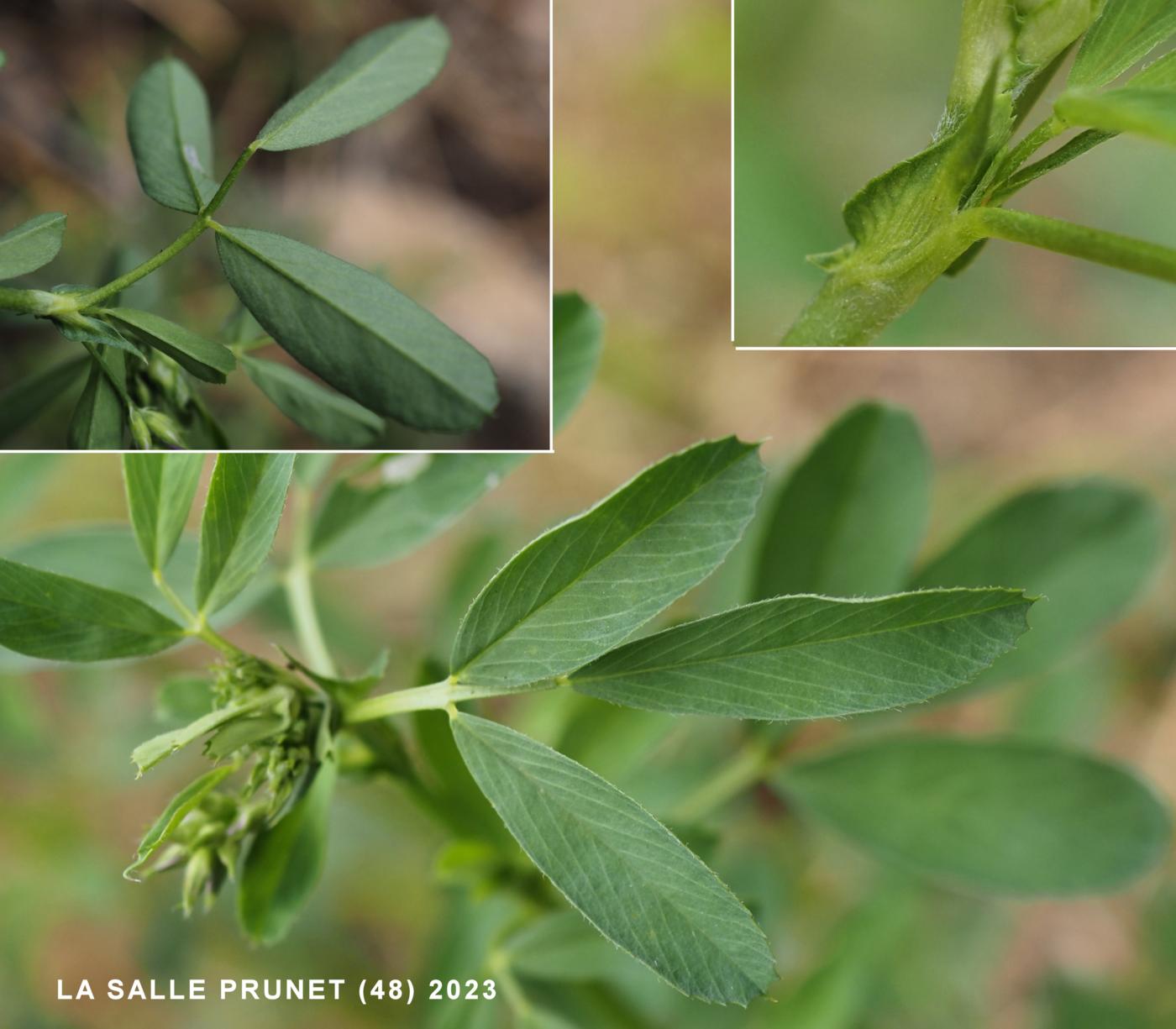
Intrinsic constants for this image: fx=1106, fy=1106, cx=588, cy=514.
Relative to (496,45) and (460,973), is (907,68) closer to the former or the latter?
(496,45)

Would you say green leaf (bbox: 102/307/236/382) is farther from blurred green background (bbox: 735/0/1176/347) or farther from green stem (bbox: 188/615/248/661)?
blurred green background (bbox: 735/0/1176/347)

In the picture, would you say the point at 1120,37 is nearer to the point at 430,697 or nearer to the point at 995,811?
the point at 430,697

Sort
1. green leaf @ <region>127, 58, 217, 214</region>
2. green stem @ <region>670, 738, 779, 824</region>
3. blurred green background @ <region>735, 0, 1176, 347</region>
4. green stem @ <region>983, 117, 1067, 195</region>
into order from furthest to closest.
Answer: blurred green background @ <region>735, 0, 1176, 347</region> → green stem @ <region>670, 738, 779, 824</region> → green leaf @ <region>127, 58, 217, 214</region> → green stem @ <region>983, 117, 1067, 195</region>

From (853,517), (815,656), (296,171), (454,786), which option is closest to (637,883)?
(815,656)

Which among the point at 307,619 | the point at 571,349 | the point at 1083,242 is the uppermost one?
the point at 1083,242

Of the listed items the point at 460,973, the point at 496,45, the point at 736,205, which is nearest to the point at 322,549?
the point at 460,973

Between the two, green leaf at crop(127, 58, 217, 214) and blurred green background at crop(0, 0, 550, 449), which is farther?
blurred green background at crop(0, 0, 550, 449)

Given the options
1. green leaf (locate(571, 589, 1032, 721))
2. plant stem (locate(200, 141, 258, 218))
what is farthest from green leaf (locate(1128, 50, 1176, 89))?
plant stem (locate(200, 141, 258, 218))
